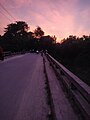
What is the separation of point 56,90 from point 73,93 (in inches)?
91.9

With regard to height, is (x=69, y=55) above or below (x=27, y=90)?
below

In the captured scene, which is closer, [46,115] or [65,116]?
[65,116]

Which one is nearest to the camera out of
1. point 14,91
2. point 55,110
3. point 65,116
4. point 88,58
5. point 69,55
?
point 65,116

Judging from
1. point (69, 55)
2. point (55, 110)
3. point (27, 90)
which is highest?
point (55, 110)

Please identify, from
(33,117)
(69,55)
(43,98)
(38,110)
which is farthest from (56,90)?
(69,55)

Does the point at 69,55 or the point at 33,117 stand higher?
the point at 33,117

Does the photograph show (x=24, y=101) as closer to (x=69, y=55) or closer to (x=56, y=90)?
(x=56, y=90)

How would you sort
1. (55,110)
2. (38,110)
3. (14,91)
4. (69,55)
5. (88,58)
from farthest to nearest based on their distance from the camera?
(69,55) < (88,58) < (14,91) < (38,110) < (55,110)

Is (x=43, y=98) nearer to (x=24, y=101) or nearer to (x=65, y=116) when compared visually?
(x=24, y=101)

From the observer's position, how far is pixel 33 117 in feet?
23.3

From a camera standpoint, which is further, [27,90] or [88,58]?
[88,58]

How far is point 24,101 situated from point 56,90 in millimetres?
1211

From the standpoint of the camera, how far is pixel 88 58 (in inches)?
1314

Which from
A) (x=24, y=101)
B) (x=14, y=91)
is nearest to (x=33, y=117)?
(x=24, y=101)
